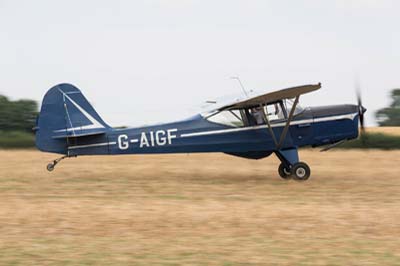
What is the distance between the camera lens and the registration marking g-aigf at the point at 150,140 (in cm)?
1555

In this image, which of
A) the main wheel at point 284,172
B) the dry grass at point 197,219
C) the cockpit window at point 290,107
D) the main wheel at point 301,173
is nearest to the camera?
the dry grass at point 197,219

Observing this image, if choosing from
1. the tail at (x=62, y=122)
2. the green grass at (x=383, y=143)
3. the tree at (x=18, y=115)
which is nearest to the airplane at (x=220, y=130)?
the tail at (x=62, y=122)

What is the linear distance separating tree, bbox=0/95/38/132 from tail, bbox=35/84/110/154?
23.1 metres

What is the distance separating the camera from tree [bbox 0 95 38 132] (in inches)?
1521

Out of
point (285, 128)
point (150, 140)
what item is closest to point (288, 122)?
point (285, 128)

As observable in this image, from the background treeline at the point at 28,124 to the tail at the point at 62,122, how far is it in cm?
1133

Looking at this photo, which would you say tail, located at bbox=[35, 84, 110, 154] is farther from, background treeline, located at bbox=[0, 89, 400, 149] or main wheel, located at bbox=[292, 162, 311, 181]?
background treeline, located at bbox=[0, 89, 400, 149]

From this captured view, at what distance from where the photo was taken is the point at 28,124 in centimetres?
3850

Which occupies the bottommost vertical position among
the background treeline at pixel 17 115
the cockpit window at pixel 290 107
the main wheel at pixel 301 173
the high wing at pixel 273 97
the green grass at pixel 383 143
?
the green grass at pixel 383 143

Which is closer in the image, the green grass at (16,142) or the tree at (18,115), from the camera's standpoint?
the green grass at (16,142)

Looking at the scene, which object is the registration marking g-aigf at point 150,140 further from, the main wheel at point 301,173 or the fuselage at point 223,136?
the main wheel at point 301,173

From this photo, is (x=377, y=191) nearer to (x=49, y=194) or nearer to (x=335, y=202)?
(x=335, y=202)

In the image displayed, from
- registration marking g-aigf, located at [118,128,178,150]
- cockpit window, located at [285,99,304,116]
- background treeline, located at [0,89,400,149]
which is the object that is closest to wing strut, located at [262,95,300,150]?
cockpit window, located at [285,99,304,116]

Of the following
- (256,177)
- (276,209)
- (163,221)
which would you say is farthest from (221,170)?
(163,221)
